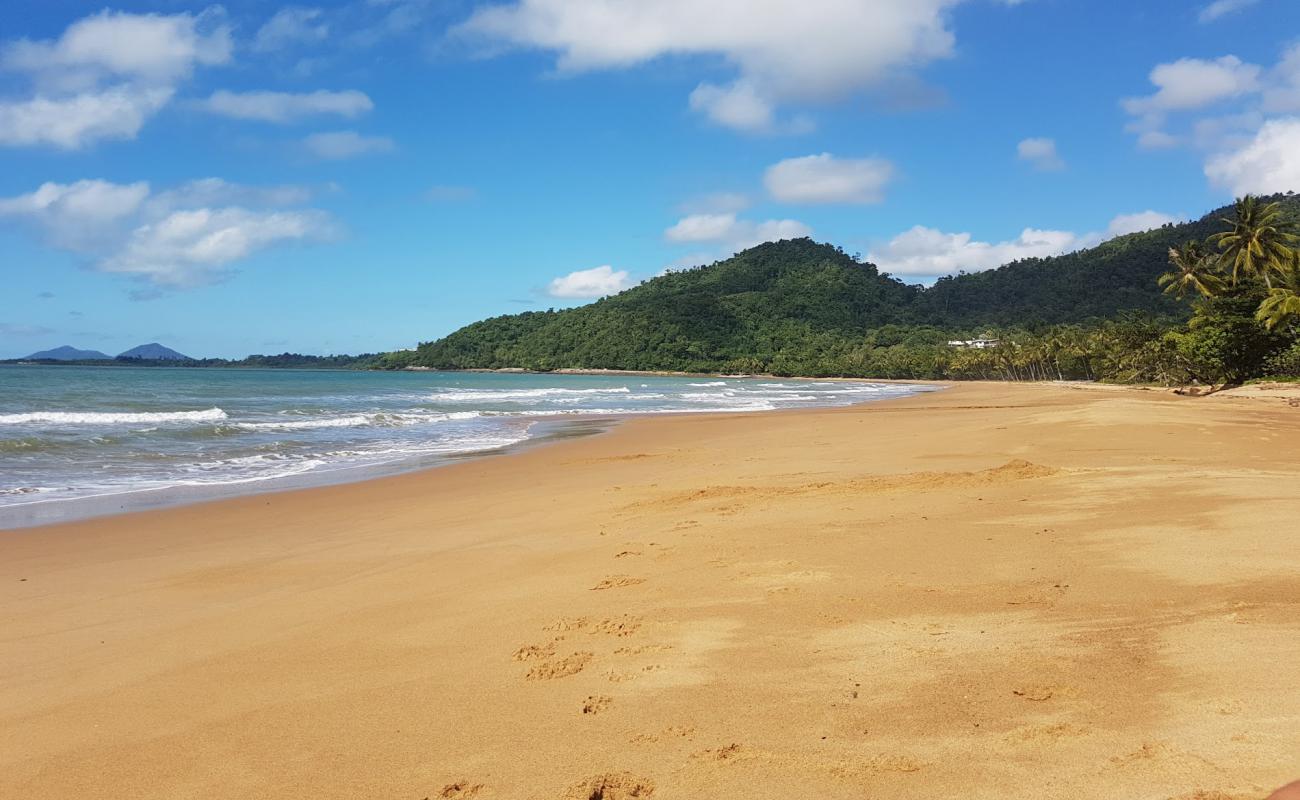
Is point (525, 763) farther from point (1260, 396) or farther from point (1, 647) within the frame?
point (1260, 396)

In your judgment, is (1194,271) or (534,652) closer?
(534,652)

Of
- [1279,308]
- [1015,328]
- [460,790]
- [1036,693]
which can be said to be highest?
[1015,328]

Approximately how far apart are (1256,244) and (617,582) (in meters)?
57.4

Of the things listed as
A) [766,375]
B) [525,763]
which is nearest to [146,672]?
[525,763]

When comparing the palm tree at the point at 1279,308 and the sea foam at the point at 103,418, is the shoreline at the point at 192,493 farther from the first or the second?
the palm tree at the point at 1279,308

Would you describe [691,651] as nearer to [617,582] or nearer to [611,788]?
[611,788]

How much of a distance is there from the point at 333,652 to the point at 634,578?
2218mm

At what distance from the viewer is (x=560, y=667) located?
14.2 feet

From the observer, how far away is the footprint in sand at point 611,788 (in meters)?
3.01

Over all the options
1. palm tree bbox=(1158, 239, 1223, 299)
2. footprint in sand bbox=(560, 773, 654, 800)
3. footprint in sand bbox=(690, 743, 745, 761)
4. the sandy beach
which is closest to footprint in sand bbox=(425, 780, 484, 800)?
the sandy beach

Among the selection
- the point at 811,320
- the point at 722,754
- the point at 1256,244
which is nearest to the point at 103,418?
the point at 722,754

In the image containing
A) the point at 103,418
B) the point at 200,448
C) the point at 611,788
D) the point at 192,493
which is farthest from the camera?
the point at 103,418

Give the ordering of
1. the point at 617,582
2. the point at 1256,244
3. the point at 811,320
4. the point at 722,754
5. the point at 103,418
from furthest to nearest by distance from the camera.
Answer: the point at 811,320
the point at 1256,244
the point at 103,418
the point at 617,582
the point at 722,754

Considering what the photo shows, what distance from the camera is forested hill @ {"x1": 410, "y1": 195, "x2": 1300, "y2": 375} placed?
156125 mm
